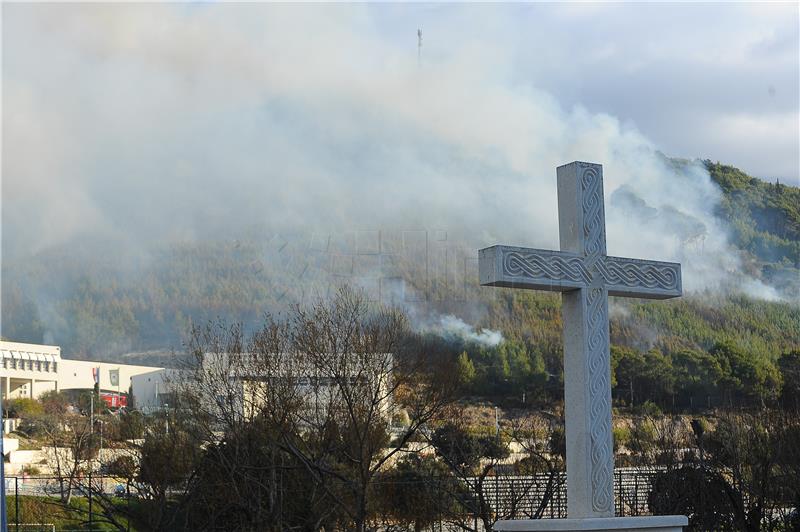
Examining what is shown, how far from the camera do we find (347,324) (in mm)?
28531

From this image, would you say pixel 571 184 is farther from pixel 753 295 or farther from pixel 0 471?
pixel 753 295

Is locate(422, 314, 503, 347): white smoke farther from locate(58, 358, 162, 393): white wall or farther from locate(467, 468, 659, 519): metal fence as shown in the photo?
locate(467, 468, 659, 519): metal fence

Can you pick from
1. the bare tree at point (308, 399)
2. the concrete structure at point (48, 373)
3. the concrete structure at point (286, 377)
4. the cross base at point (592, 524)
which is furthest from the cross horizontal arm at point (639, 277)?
the concrete structure at point (48, 373)

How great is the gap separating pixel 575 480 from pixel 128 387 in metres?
90.3

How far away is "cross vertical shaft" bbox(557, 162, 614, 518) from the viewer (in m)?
9.63

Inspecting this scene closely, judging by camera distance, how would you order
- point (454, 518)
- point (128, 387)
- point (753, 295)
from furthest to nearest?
point (128, 387) < point (753, 295) < point (454, 518)

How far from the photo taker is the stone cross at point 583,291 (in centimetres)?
957

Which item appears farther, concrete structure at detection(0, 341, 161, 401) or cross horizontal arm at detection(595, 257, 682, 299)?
concrete structure at detection(0, 341, 161, 401)

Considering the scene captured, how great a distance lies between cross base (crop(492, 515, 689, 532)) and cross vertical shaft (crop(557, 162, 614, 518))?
0.98 feet

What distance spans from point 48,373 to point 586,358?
91.3m

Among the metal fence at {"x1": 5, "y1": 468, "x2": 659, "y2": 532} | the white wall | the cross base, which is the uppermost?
the white wall

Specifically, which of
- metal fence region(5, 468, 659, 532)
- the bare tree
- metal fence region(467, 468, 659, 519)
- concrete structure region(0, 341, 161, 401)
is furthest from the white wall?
metal fence region(467, 468, 659, 519)

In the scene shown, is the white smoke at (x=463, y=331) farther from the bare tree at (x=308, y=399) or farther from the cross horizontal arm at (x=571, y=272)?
the cross horizontal arm at (x=571, y=272)

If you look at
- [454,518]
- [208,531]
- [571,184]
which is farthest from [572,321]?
[208,531]
